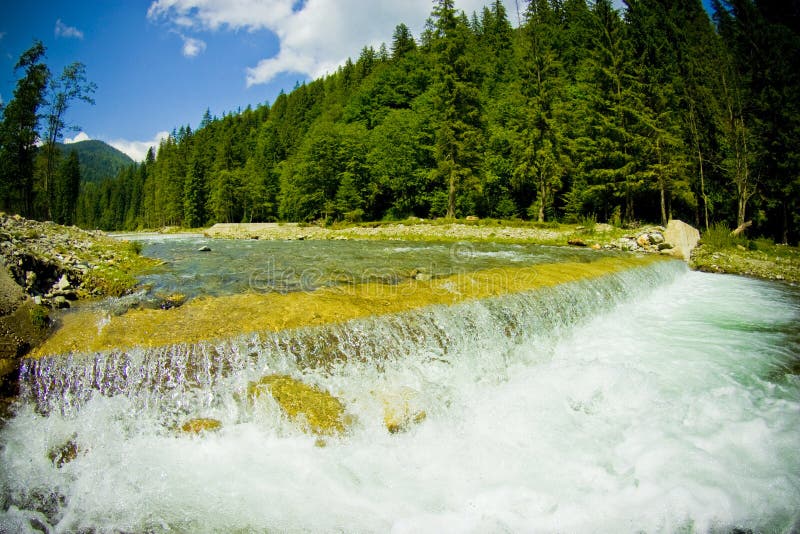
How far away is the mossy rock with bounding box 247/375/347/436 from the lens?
391 centimetres

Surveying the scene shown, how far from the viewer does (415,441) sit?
13.0 ft

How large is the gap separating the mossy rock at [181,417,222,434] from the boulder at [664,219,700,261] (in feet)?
59.3

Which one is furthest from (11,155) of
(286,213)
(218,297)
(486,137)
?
(486,137)

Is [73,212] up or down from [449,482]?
up

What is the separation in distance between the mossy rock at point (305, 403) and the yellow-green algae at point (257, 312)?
0.83 metres

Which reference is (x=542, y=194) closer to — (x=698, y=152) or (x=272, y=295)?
(x=698, y=152)

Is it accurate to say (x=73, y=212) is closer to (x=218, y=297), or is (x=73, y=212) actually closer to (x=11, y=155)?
(x=11, y=155)

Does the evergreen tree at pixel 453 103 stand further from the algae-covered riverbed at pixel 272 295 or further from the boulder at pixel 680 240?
the algae-covered riverbed at pixel 272 295

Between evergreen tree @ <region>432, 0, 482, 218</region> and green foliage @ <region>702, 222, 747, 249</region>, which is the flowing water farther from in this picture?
evergreen tree @ <region>432, 0, 482, 218</region>

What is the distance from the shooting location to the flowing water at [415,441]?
9.71 feet

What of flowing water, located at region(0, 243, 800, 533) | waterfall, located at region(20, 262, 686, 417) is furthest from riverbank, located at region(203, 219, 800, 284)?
waterfall, located at region(20, 262, 686, 417)

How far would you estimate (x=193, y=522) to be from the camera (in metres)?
2.82

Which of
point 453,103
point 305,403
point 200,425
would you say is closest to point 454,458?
→ point 305,403

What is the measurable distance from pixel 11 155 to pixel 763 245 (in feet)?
170
